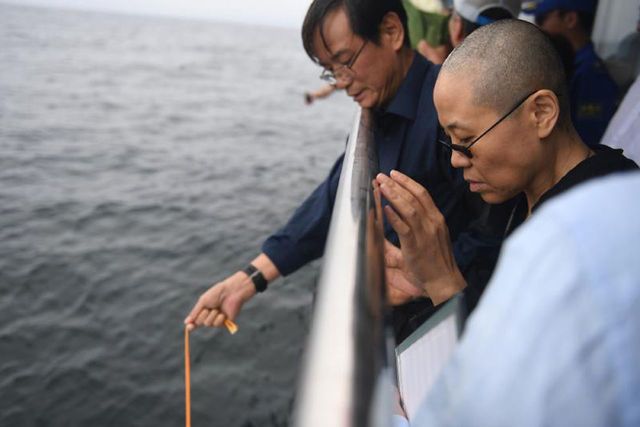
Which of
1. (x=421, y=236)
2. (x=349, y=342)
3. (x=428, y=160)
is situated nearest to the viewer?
(x=349, y=342)

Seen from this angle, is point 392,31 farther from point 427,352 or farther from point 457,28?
point 457,28

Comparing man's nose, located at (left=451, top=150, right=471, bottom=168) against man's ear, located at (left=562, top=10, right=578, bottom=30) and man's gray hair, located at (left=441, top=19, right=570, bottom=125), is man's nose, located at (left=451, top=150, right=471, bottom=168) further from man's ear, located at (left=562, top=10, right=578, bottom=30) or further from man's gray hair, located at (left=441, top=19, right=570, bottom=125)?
man's ear, located at (left=562, top=10, right=578, bottom=30)

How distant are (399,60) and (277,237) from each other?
39.4 inches

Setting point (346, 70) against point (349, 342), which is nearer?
point (349, 342)

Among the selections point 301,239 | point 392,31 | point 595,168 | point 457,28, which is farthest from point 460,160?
point 457,28

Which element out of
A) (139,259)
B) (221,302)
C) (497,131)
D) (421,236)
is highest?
(497,131)

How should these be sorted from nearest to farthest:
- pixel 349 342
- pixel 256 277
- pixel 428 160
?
pixel 349 342 → pixel 428 160 → pixel 256 277

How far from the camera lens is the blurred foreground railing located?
471 millimetres

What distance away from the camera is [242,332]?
6.61 meters

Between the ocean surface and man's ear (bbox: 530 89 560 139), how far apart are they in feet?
15.0

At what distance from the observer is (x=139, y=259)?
27.5 feet

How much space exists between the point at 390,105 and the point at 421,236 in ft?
2.68

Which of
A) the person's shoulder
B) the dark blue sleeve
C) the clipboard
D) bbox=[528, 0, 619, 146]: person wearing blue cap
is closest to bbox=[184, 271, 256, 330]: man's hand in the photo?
the dark blue sleeve

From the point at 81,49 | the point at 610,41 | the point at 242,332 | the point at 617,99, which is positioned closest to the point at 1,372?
the point at 242,332
